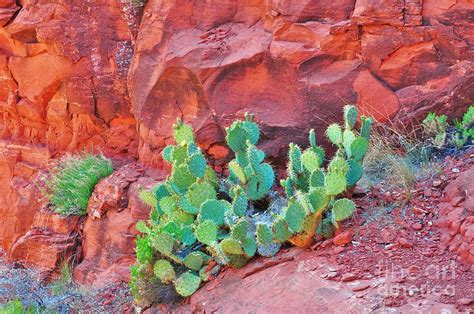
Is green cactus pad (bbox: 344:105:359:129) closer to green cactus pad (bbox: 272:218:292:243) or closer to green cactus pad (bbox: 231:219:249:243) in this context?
green cactus pad (bbox: 272:218:292:243)

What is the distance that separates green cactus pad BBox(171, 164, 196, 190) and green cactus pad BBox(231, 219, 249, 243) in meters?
0.77

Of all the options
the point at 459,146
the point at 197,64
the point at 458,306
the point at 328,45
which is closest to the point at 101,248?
the point at 197,64

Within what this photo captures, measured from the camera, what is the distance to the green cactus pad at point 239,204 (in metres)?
4.83

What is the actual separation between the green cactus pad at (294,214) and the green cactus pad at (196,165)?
878mm

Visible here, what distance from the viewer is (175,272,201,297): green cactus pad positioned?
4.85m

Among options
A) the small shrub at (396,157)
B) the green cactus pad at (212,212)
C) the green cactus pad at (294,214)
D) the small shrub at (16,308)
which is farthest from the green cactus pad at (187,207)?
the small shrub at (16,308)

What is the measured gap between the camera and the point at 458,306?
144 inches

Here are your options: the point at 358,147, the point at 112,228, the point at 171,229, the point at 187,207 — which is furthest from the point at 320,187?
the point at 112,228

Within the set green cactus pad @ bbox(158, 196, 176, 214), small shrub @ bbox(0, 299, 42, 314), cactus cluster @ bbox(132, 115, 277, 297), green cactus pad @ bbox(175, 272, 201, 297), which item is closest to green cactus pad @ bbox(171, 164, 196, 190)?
cactus cluster @ bbox(132, 115, 277, 297)

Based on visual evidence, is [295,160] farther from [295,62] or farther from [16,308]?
[16,308]

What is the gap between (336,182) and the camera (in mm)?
4340

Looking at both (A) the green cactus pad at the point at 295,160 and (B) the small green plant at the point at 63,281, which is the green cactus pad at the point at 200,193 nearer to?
(A) the green cactus pad at the point at 295,160

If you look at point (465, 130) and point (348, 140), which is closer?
point (348, 140)

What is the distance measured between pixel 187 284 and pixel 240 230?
61cm
